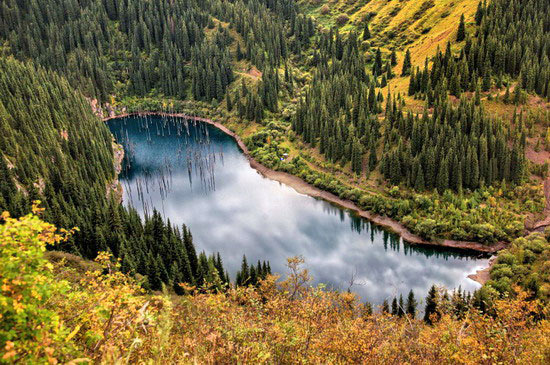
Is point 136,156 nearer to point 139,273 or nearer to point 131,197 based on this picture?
point 131,197

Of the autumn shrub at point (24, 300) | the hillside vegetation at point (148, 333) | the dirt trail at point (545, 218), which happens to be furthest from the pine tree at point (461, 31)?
the autumn shrub at point (24, 300)

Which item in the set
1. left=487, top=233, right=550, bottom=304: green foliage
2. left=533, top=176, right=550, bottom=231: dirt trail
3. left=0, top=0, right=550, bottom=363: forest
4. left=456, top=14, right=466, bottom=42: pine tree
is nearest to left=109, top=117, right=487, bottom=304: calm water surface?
left=0, top=0, right=550, bottom=363: forest

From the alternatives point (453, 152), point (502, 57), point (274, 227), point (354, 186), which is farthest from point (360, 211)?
point (502, 57)

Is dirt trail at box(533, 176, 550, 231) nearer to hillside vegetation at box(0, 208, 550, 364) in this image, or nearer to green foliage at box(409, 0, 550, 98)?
green foliage at box(409, 0, 550, 98)

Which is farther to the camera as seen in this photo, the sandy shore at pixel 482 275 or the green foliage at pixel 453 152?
the green foliage at pixel 453 152


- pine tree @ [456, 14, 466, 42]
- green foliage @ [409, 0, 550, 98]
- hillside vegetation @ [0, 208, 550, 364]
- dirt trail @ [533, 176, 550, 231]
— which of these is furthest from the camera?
pine tree @ [456, 14, 466, 42]

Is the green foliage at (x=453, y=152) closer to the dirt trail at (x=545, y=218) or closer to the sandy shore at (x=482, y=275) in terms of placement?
the dirt trail at (x=545, y=218)

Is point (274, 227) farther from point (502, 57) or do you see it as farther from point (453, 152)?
point (502, 57)

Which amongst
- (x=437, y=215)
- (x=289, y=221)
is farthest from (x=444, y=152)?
(x=289, y=221)
